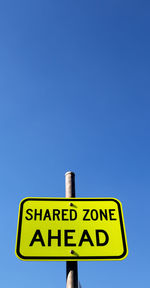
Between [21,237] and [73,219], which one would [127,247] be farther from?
[21,237]

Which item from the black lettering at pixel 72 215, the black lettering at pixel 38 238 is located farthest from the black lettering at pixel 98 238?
the black lettering at pixel 38 238

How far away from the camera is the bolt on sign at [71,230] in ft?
7.35

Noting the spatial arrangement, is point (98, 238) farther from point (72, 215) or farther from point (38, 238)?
point (38, 238)

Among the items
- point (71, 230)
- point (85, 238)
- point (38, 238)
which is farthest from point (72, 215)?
point (38, 238)

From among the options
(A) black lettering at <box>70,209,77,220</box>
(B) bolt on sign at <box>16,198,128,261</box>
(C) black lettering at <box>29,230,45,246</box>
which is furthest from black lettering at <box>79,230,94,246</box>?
(C) black lettering at <box>29,230,45,246</box>

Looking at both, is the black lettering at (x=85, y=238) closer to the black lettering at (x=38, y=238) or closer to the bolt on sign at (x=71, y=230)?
the bolt on sign at (x=71, y=230)

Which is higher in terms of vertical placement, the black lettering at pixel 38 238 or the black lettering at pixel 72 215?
the black lettering at pixel 72 215

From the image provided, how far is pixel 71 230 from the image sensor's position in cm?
236

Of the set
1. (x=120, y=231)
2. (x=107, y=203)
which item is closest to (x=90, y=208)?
(x=107, y=203)

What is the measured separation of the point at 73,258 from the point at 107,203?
64 centimetres

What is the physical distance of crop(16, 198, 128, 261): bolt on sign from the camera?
7.35ft

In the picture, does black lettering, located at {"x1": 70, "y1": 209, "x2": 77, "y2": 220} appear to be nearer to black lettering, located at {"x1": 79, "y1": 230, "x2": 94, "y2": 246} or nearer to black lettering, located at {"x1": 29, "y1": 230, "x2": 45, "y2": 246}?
black lettering, located at {"x1": 79, "y1": 230, "x2": 94, "y2": 246}

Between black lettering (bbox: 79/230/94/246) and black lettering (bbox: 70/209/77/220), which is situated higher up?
black lettering (bbox: 70/209/77/220)

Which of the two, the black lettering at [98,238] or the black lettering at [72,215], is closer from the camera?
the black lettering at [98,238]
